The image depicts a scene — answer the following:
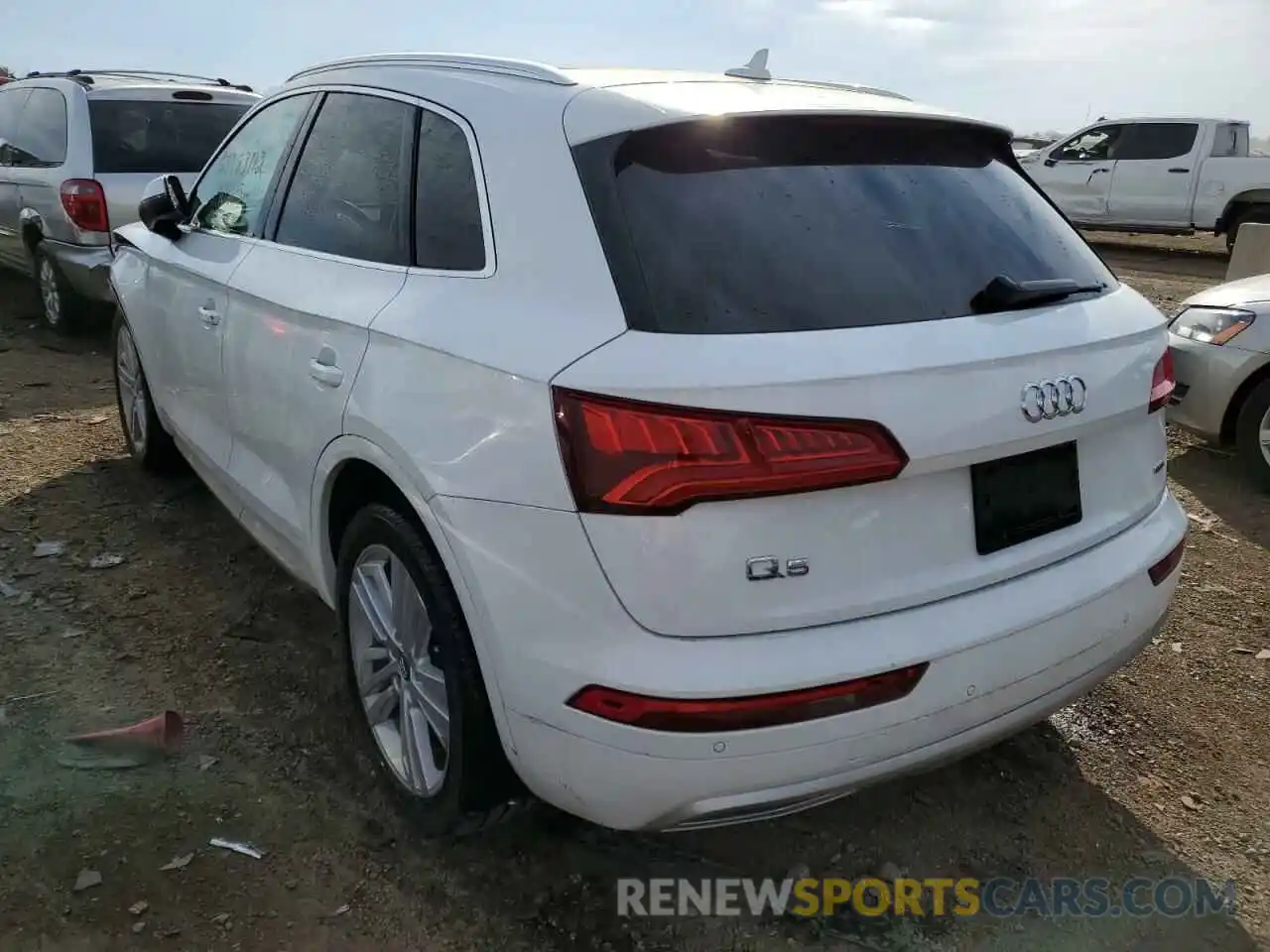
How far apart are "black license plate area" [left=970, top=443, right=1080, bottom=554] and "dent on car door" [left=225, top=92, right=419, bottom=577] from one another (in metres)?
1.39

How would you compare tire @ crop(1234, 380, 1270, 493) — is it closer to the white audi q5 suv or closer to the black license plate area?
the white audi q5 suv

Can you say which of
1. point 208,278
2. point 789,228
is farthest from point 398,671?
point 208,278

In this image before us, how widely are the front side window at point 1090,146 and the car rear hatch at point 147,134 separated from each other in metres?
12.7

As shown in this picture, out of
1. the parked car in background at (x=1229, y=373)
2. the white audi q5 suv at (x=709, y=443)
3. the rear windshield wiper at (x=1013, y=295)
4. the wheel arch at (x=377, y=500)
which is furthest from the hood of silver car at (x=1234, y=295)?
the wheel arch at (x=377, y=500)

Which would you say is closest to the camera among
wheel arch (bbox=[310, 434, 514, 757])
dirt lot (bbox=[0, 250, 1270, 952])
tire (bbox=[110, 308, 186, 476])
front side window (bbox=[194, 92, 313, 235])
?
wheel arch (bbox=[310, 434, 514, 757])

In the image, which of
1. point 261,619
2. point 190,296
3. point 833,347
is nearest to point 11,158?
point 190,296

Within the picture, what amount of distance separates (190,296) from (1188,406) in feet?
15.2

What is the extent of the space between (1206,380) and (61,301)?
23.9ft

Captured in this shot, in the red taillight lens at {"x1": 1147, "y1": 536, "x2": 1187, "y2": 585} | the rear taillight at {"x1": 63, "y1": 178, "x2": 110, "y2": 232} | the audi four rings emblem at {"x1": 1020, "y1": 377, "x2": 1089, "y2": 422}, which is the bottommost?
the red taillight lens at {"x1": 1147, "y1": 536, "x2": 1187, "y2": 585}

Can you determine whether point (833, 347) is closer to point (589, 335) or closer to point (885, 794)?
point (589, 335)

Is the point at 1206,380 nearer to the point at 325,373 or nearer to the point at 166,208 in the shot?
the point at 325,373

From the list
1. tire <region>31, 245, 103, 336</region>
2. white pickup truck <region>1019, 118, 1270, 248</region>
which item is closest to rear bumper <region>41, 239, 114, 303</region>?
tire <region>31, 245, 103, 336</region>

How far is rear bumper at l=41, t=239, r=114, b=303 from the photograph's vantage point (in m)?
6.98

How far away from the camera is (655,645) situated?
1.95 meters
